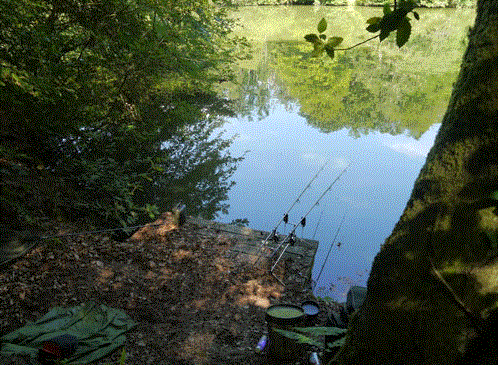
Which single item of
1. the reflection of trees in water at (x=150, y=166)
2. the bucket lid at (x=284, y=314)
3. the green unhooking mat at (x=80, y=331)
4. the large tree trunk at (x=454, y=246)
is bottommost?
the green unhooking mat at (x=80, y=331)

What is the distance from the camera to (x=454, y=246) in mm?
1723

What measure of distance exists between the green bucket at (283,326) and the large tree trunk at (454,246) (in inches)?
113

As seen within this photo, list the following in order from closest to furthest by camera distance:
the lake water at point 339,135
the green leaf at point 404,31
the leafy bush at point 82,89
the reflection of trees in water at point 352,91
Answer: the green leaf at point 404,31 → the leafy bush at point 82,89 → the lake water at point 339,135 → the reflection of trees in water at point 352,91

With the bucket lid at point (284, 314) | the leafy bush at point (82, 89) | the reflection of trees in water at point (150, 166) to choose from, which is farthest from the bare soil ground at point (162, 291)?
the reflection of trees in water at point (150, 166)

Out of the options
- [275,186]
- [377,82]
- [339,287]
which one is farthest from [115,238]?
[377,82]

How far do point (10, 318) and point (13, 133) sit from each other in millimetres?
5179

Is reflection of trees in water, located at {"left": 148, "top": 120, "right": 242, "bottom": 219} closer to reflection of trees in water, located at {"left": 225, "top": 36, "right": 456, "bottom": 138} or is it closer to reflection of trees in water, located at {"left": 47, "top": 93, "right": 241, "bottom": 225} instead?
reflection of trees in water, located at {"left": 47, "top": 93, "right": 241, "bottom": 225}

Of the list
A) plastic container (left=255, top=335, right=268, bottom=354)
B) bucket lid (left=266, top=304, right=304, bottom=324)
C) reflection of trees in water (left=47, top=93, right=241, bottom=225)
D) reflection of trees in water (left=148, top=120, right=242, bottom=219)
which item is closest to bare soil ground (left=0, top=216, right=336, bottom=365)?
plastic container (left=255, top=335, right=268, bottom=354)

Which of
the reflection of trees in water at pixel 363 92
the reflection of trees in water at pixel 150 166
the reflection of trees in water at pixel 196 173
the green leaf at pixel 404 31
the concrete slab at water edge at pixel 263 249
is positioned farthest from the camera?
the reflection of trees in water at pixel 363 92

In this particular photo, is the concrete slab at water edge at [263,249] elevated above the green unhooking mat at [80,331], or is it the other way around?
the concrete slab at water edge at [263,249]

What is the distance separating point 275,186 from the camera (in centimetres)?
1281

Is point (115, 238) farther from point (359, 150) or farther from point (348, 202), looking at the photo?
point (359, 150)

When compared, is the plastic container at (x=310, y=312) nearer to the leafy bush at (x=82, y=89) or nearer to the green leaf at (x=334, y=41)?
the green leaf at (x=334, y=41)

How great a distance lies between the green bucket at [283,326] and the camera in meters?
4.82
